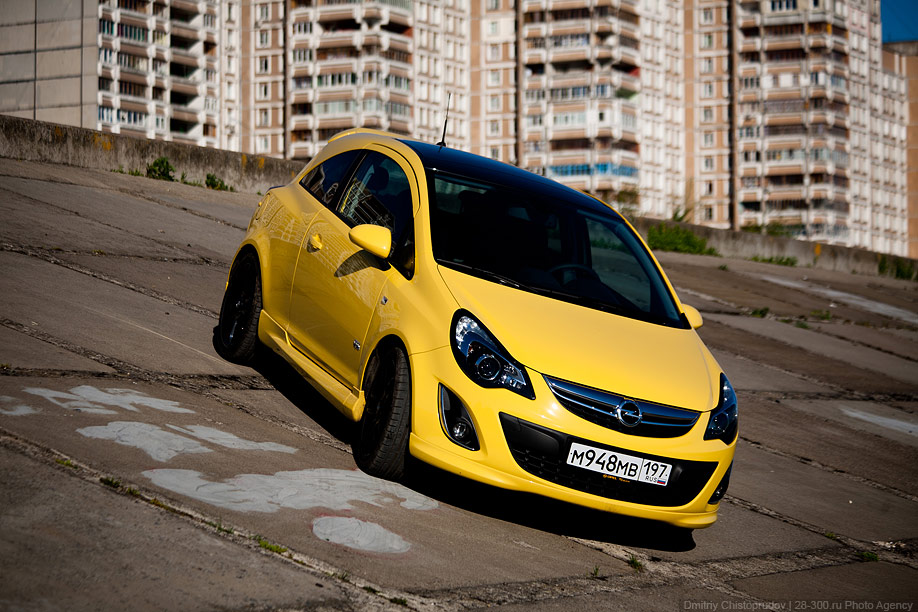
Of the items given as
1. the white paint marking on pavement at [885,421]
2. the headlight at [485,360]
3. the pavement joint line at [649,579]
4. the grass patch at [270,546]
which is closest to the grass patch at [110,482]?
the grass patch at [270,546]

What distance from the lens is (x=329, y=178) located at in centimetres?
709

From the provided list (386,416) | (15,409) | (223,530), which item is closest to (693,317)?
(386,416)

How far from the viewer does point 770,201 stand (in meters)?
136

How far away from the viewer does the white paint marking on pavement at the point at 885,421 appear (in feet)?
30.0

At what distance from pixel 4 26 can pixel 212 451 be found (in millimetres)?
15914

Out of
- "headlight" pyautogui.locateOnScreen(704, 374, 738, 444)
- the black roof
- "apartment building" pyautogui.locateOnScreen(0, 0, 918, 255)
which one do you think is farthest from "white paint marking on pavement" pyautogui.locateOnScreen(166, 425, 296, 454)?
"apartment building" pyautogui.locateOnScreen(0, 0, 918, 255)

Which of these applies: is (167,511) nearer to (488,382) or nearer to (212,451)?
(212,451)

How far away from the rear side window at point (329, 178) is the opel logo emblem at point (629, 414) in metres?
2.44

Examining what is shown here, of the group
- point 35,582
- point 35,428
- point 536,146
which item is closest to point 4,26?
point 35,428

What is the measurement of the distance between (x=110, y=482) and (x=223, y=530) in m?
0.56

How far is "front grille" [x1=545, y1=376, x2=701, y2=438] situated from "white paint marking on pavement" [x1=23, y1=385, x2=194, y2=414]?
2.01 m

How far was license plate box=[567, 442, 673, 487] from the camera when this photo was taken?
16.5ft

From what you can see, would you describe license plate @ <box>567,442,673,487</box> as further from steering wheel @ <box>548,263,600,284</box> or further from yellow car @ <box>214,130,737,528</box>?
steering wheel @ <box>548,263,600,284</box>

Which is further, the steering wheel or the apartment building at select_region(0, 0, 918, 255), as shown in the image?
the apartment building at select_region(0, 0, 918, 255)
